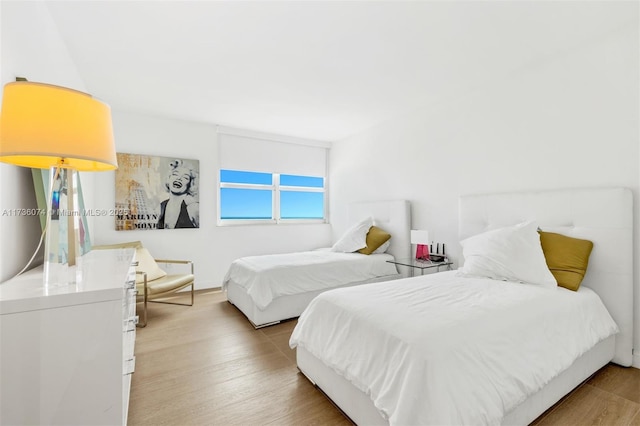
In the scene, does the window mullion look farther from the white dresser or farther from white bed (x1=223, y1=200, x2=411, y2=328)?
the white dresser

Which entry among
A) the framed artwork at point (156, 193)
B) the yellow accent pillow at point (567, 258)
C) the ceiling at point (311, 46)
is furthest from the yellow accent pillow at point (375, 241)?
the framed artwork at point (156, 193)

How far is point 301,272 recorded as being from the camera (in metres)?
3.24

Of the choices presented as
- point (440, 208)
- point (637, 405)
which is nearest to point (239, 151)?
point (440, 208)

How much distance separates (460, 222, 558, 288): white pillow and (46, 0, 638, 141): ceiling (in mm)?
1564

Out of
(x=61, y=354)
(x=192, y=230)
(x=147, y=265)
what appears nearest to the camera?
(x=61, y=354)

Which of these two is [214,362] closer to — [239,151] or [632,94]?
[239,151]

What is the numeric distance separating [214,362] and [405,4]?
3019 mm

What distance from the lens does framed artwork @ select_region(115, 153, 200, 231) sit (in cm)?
388

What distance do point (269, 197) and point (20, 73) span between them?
3640 mm

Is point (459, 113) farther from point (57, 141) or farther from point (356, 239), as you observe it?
point (57, 141)

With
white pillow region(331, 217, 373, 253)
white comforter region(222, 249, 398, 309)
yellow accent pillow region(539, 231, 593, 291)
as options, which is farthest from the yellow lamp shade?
white pillow region(331, 217, 373, 253)

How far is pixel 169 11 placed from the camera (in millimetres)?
2006

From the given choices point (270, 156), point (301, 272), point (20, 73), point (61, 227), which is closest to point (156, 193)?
point (270, 156)

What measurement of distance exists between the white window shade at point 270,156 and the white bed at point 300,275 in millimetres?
1692
